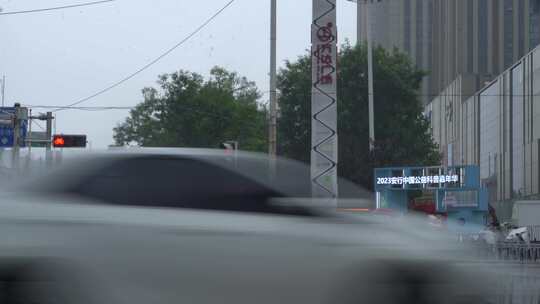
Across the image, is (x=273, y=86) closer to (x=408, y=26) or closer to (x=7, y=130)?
(x=7, y=130)

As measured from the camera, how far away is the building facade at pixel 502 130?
6644 centimetres

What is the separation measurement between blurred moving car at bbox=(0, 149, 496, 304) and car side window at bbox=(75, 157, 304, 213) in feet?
0.08

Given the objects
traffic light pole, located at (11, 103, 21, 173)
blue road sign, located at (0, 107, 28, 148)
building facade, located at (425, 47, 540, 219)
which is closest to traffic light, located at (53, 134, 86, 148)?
traffic light pole, located at (11, 103, 21, 173)

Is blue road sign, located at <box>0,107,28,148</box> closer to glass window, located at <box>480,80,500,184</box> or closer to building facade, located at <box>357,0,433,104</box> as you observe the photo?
glass window, located at <box>480,80,500,184</box>

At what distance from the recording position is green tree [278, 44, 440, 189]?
47031 millimetres

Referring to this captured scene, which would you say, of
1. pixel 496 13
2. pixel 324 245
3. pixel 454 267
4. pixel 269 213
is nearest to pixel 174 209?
pixel 269 213

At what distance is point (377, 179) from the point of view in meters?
35.9

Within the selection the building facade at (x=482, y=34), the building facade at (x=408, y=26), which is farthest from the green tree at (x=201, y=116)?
the building facade at (x=408, y=26)

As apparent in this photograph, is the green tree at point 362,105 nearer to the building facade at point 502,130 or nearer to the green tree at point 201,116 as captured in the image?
the green tree at point 201,116

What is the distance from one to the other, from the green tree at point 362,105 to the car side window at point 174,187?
124 ft

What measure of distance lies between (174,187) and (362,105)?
42.1m

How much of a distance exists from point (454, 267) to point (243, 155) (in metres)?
1.88

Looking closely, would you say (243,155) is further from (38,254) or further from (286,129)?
(286,129)

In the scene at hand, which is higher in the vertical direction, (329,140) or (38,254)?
(329,140)
